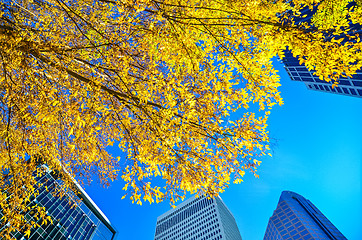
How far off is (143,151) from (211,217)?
9838cm

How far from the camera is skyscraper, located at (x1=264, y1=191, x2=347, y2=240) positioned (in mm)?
72688

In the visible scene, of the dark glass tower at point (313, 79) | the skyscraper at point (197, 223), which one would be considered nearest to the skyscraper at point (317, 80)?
the dark glass tower at point (313, 79)

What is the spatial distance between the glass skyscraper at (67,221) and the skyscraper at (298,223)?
71353 millimetres

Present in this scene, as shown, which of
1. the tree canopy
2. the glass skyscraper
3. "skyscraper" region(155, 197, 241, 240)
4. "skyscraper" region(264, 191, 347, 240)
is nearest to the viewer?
the tree canopy

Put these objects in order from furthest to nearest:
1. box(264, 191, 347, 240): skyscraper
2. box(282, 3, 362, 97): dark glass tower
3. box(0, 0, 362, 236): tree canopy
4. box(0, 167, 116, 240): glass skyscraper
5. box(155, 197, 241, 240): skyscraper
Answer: box(155, 197, 241, 240): skyscraper < box(264, 191, 347, 240): skyscraper < box(282, 3, 362, 97): dark glass tower < box(0, 167, 116, 240): glass skyscraper < box(0, 0, 362, 236): tree canopy

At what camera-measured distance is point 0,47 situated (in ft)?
10.6

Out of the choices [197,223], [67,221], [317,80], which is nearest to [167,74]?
[67,221]

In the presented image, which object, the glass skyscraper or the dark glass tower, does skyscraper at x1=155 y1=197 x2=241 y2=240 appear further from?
the dark glass tower

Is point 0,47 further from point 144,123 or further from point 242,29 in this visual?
point 242,29

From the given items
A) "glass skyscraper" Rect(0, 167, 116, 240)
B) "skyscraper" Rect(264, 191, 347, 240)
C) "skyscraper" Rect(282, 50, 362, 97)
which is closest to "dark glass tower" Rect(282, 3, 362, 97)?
"skyscraper" Rect(282, 50, 362, 97)

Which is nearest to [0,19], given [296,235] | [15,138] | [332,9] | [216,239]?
[15,138]

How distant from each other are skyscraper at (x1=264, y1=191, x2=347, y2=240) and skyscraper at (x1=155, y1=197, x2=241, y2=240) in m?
21.3

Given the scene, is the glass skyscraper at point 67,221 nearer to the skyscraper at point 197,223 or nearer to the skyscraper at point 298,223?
the skyscraper at point 197,223

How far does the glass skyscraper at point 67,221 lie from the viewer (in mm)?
31206
